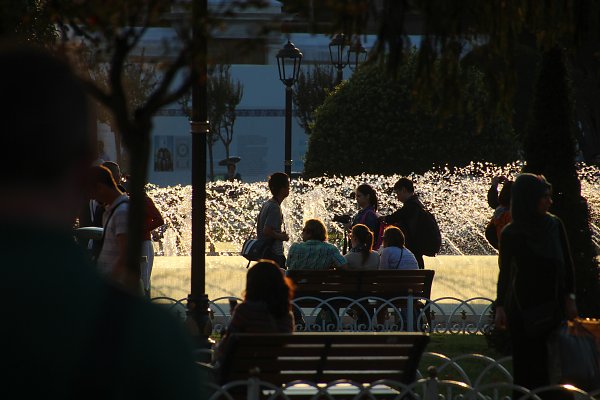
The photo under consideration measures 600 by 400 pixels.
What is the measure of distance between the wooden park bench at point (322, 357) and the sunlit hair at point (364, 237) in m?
4.29

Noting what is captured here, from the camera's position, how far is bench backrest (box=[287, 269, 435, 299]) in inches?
365

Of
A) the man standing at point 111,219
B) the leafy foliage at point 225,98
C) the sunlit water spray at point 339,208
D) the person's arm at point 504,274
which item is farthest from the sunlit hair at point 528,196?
the leafy foliage at point 225,98

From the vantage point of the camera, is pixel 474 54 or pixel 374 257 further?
pixel 374 257

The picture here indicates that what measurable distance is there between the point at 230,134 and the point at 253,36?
49.3m

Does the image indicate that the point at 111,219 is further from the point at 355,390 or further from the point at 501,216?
the point at 501,216

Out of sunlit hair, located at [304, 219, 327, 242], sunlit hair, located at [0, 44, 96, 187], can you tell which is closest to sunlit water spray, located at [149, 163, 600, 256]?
sunlit hair, located at [304, 219, 327, 242]

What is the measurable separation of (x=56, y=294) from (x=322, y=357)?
4.12m

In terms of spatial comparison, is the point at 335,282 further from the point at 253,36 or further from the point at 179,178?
the point at 179,178

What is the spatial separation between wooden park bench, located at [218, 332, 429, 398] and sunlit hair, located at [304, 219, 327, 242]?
4.17 metres

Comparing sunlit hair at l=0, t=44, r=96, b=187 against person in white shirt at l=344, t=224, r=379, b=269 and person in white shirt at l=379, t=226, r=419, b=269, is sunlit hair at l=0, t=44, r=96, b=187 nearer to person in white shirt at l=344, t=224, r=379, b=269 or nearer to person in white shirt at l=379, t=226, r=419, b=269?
person in white shirt at l=344, t=224, r=379, b=269

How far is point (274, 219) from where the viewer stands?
967cm

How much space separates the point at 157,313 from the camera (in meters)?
1.32

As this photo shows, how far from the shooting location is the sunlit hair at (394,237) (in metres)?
9.94

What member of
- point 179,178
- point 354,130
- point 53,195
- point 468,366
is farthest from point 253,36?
point 179,178
